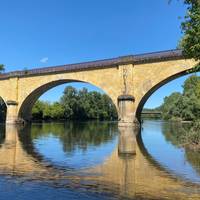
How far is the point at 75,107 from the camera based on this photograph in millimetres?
77062

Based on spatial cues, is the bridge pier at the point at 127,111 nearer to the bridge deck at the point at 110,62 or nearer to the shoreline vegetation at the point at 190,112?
the bridge deck at the point at 110,62

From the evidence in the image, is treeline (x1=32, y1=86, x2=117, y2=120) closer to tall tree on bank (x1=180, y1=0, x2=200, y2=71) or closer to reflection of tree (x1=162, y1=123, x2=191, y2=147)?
reflection of tree (x1=162, y1=123, x2=191, y2=147)

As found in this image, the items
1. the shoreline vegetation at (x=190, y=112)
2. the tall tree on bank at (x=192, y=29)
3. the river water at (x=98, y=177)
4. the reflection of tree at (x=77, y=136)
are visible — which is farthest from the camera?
the reflection of tree at (x=77, y=136)

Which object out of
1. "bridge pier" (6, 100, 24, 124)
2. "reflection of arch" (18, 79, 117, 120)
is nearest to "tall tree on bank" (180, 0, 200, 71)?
"reflection of arch" (18, 79, 117, 120)

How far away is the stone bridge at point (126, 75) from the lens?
3259 cm

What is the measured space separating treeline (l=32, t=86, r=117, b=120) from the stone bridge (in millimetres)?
24001

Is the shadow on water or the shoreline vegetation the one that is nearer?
the shadow on water

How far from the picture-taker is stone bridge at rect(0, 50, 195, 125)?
1283 inches

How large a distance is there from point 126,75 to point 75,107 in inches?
1698

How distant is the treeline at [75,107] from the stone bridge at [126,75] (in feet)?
78.7

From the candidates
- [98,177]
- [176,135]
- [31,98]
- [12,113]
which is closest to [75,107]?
[31,98]

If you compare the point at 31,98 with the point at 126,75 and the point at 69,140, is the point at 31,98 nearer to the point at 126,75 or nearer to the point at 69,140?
the point at 126,75

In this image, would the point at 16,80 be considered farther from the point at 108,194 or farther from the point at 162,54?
the point at 108,194

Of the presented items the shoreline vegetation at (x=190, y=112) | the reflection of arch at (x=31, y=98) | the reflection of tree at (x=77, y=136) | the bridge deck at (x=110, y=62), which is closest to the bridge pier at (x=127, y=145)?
the reflection of tree at (x=77, y=136)
